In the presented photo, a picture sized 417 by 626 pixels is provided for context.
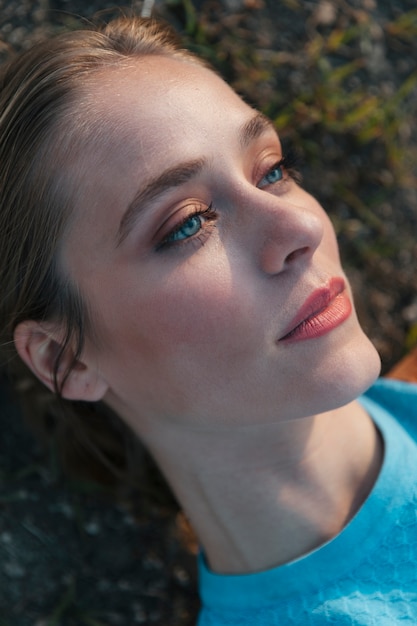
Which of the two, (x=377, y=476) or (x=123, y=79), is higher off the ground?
(x=123, y=79)

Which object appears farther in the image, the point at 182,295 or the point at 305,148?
the point at 305,148

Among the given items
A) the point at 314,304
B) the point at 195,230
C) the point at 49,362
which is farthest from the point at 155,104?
the point at 49,362

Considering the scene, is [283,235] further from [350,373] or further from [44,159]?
[44,159]

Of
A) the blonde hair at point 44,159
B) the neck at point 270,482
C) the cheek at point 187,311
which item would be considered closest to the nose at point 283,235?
the cheek at point 187,311

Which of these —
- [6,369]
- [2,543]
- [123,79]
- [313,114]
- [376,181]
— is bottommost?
[2,543]

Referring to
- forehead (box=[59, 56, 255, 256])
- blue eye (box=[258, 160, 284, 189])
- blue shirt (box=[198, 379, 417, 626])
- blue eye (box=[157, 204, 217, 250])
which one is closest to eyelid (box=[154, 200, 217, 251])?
blue eye (box=[157, 204, 217, 250])

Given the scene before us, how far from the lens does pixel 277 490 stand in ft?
7.29

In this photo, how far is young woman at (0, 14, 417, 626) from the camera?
1785 mm

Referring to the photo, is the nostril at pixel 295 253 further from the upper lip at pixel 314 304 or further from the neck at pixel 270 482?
the neck at pixel 270 482

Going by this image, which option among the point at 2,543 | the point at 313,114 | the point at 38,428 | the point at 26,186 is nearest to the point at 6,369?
the point at 38,428

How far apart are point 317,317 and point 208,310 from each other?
0.87 ft

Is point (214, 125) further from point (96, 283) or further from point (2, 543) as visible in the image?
point (2, 543)

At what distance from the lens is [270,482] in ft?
7.29

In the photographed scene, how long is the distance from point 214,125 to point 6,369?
1274mm
